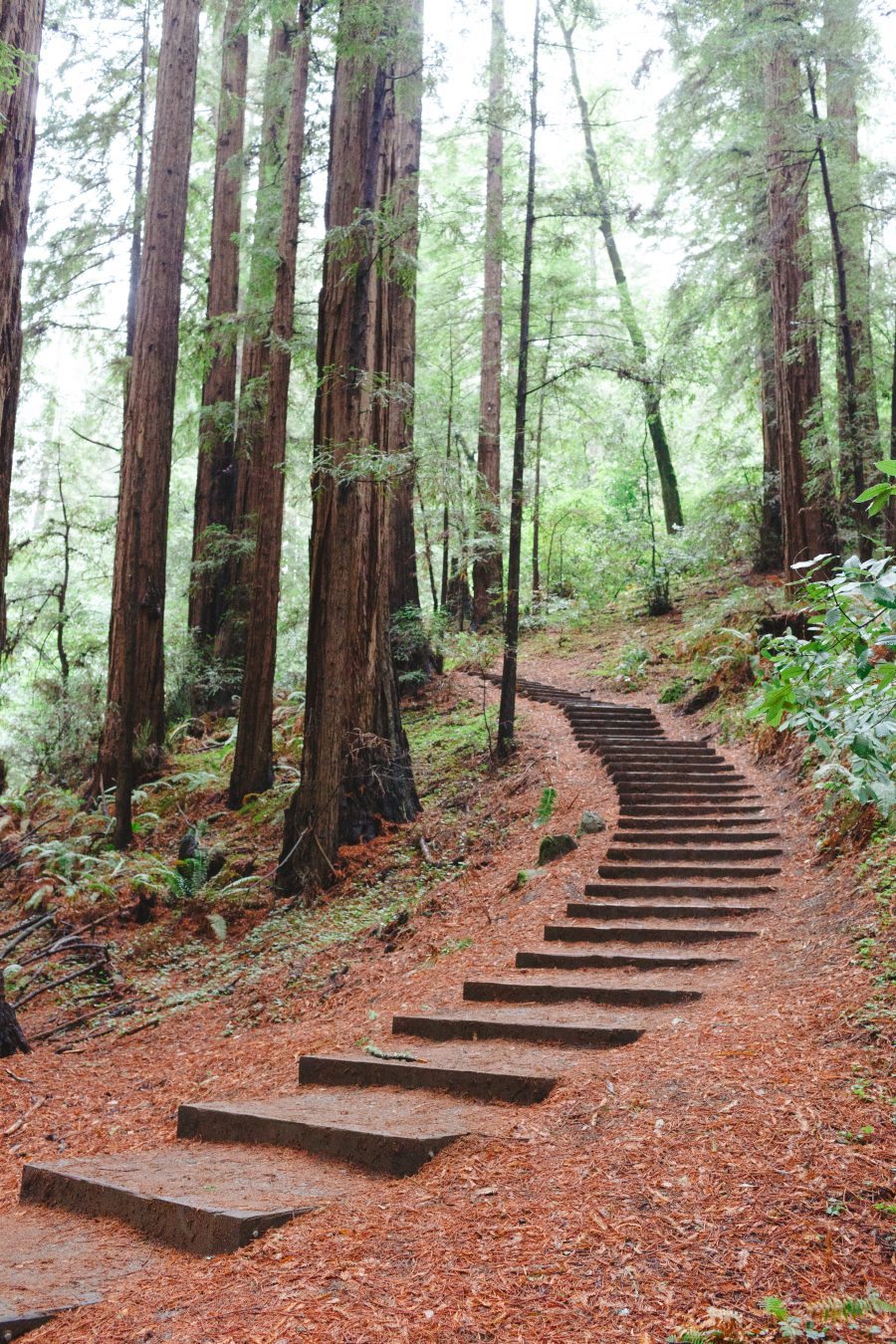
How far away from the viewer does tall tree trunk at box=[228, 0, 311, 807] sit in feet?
33.1

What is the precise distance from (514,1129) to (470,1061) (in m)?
0.90

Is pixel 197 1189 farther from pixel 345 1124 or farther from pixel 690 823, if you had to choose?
pixel 690 823

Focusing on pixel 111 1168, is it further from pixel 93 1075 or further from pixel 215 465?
pixel 215 465

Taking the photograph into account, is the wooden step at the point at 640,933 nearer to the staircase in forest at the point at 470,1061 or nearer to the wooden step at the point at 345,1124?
the staircase in forest at the point at 470,1061

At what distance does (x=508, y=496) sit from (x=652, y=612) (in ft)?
25.9

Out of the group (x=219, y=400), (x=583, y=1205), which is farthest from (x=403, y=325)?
(x=583, y=1205)

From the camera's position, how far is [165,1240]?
11.8ft

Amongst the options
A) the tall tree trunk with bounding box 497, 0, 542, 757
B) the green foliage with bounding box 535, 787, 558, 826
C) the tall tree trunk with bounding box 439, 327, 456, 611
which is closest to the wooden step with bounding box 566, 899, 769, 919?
the green foliage with bounding box 535, 787, 558, 826

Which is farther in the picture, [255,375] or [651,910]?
[255,375]

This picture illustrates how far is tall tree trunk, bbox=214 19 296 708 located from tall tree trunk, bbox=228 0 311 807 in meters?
0.98

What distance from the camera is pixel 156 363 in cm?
1202

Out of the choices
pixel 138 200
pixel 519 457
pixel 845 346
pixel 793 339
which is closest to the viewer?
pixel 519 457

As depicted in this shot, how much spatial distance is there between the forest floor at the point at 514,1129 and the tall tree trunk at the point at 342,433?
0.57m

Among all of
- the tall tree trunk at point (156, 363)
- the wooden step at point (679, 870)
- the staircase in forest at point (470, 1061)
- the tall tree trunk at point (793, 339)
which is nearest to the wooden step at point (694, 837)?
the staircase in forest at point (470, 1061)
